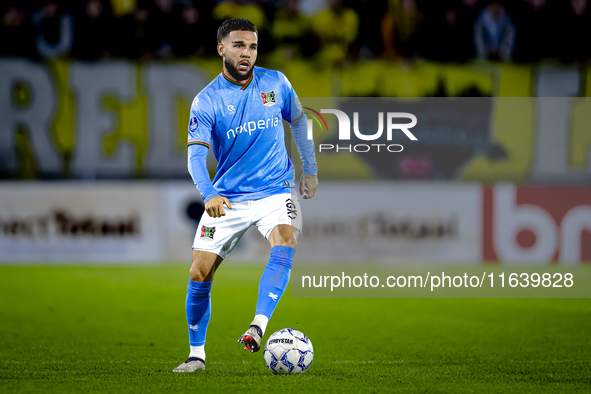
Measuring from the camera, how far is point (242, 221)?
4.52m

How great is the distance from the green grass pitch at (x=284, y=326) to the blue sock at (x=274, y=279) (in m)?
0.41

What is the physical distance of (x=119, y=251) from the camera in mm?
10711

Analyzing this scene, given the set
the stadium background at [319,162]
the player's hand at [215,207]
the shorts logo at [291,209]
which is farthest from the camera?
the stadium background at [319,162]

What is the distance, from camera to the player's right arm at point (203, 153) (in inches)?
164

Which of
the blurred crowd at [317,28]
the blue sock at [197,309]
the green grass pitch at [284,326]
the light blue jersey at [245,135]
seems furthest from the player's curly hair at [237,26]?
the blurred crowd at [317,28]

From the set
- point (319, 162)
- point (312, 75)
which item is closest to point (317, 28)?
point (312, 75)

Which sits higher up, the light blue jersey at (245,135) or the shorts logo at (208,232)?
the light blue jersey at (245,135)

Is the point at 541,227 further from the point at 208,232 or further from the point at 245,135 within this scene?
the point at 208,232

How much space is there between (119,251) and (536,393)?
26.1ft

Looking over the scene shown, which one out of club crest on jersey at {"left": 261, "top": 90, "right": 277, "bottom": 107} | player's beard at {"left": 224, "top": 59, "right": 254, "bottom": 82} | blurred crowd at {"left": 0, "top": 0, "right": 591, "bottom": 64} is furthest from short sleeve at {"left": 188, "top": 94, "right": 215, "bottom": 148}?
blurred crowd at {"left": 0, "top": 0, "right": 591, "bottom": 64}

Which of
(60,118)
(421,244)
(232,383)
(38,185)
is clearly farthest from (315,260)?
(232,383)

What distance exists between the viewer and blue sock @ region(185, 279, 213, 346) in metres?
4.44

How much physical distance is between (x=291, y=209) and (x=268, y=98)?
744 mm

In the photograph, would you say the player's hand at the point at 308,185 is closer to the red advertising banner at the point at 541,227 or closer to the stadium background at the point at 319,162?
the stadium background at the point at 319,162
